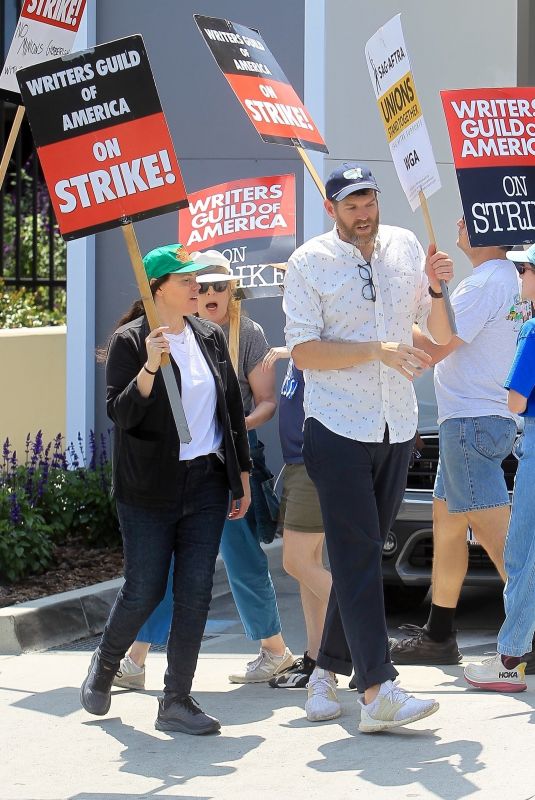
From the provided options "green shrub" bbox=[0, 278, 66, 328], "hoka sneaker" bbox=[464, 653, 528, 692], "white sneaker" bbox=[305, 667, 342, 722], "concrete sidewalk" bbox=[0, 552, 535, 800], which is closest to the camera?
"concrete sidewalk" bbox=[0, 552, 535, 800]

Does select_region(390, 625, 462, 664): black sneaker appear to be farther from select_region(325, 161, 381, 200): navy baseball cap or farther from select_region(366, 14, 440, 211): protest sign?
select_region(325, 161, 381, 200): navy baseball cap

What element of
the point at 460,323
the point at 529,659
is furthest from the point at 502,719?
the point at 460,323

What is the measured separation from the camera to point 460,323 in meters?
6.50

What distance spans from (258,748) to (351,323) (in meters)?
1.56

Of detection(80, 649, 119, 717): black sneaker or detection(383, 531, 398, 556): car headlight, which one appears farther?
detection(383, 531, 398, 556): car headlight

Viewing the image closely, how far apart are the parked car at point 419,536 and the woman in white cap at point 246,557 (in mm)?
979

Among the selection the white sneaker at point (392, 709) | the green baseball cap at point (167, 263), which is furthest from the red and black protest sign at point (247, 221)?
the white sneaker at point (392, 709)

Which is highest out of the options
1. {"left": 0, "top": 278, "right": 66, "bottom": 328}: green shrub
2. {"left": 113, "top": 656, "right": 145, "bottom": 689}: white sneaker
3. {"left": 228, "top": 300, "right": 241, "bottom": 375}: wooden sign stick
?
{"left": 0, "top": 278, "right": 66, "bottom": 328}: green shrub

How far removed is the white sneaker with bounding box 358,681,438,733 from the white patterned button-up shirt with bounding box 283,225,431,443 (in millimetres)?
905

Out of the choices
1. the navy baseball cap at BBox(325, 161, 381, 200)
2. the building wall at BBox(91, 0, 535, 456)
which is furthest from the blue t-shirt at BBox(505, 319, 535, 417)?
the building wall at BBox(91, 0, 535, 456)

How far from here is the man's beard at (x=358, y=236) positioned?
18.9ft

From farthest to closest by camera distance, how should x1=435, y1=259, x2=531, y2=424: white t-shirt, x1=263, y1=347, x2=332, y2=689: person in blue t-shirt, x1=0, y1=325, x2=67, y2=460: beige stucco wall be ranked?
1. x1=0, y1=325, x2=67, y2=460: beige stucco wall
2. x1=435, y1=259, x2=531, y2=424: white t-shirt
3. x1=263, y1=347, x2=332, y2=689: person in blue t-shirt

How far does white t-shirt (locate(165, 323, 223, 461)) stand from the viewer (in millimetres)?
5848

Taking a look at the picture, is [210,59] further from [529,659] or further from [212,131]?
[529,659]
